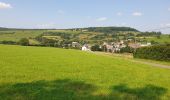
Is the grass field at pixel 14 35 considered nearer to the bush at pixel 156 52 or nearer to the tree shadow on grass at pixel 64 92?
the bush at pixel 156 52

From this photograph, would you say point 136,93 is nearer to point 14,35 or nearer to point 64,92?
point 64,92

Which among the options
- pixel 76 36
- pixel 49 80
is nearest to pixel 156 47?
pixel 49 80

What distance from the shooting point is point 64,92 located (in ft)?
38.3

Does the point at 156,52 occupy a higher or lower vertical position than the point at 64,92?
lower

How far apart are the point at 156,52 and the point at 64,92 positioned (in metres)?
42.3

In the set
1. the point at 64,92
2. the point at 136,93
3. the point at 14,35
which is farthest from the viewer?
the point at 14,35

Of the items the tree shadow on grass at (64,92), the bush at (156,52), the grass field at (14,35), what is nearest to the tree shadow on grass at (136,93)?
the tree shadow on grass at (64,92)

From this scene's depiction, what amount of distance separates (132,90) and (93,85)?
65.0 inches

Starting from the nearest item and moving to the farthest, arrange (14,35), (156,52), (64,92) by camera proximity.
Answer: (64,92) → (156,52) → (14,35)

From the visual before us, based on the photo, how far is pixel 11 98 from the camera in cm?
1009

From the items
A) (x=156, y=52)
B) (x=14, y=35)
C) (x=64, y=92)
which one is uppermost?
(x=64, y=92)

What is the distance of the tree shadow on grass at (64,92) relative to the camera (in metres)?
10.7

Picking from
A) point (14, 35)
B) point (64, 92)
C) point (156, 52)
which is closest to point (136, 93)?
point (64, 92)

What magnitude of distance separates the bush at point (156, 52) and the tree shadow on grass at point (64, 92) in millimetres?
36802
